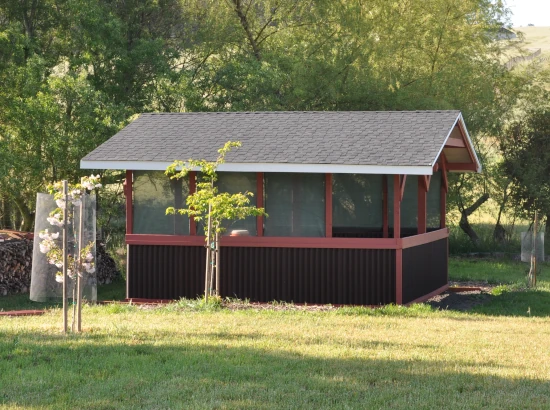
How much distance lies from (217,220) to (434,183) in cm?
571

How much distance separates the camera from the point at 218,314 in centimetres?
1265

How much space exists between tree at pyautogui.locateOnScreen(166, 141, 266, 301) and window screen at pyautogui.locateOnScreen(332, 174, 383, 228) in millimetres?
1779

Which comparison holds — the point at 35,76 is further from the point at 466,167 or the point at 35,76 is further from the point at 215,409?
the point at 215,409

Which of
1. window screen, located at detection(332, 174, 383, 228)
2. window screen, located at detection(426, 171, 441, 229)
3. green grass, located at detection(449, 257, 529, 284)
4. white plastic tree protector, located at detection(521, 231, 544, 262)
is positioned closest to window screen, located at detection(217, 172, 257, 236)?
window screen, located at detection(332, 174, 383, 228)

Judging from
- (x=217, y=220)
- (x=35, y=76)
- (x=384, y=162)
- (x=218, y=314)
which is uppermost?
(x=35, y=76)

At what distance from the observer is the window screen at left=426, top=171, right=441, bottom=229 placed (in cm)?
1773

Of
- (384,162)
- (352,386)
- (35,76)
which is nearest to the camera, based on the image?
(352,386)

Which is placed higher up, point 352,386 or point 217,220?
point 217,220

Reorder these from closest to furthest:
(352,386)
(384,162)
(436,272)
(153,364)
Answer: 1. (352,386)
2. (153,364)
3. (384,162)
4. (436,272)

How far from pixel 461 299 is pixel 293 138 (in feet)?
14.1

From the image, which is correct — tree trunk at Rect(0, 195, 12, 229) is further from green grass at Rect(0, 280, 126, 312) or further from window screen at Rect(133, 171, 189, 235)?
window screen at Rect(133, 171, 189, 235)

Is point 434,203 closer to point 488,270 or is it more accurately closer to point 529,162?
point 488,270

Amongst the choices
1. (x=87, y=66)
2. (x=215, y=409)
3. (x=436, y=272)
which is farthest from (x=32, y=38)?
(x=215, y=409)

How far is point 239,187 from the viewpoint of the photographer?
49.5 feet
